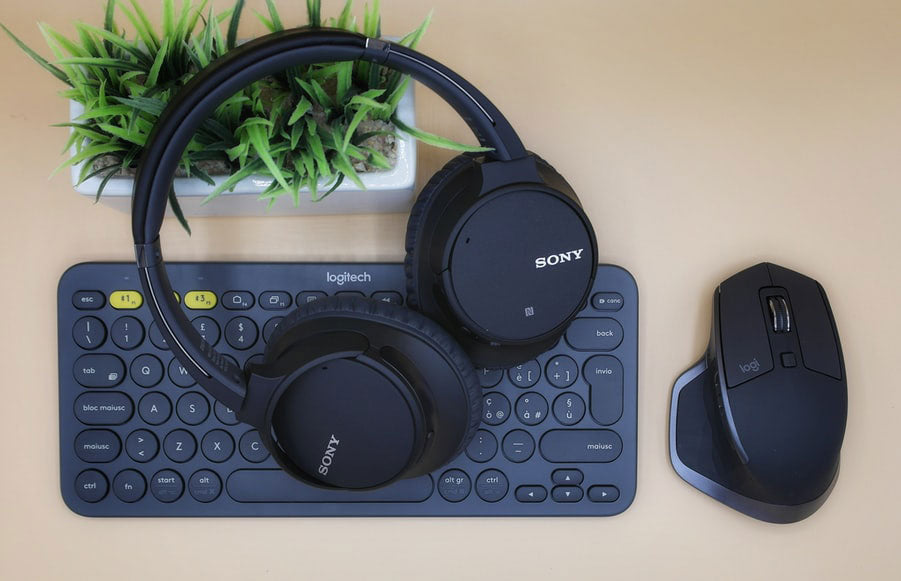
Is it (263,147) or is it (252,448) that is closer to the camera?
(263,147)

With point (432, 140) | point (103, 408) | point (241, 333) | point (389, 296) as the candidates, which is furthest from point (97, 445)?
point (432, 140)

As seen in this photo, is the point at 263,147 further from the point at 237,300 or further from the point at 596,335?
the point at 596,335

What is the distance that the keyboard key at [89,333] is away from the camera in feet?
1.67

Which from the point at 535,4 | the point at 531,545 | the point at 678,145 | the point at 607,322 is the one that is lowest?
the point at 531,545

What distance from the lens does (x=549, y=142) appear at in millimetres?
528

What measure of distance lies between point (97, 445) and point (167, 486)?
63mm

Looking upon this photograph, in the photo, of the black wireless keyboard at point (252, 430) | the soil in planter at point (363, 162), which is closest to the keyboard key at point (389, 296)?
the black wireless keyboard at point (252, 430)

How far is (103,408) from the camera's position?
1.69 feet

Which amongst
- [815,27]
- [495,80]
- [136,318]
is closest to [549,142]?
[495,80]

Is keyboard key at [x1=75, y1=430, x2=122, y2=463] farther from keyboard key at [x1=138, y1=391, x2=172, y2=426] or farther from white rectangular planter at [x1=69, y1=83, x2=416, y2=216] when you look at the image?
white rectangular planter at [x1=69, y1=83, x2=416, y2=216]

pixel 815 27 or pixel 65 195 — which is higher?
pixel 815 27

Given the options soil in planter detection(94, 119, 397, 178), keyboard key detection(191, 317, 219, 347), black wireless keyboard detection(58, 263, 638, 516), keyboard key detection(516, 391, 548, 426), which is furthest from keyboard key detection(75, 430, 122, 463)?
keyboard key detection(516, 391, 548, 426)

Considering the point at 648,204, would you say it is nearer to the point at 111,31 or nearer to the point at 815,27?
the point at 815,27

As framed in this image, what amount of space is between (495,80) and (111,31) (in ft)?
0.89
